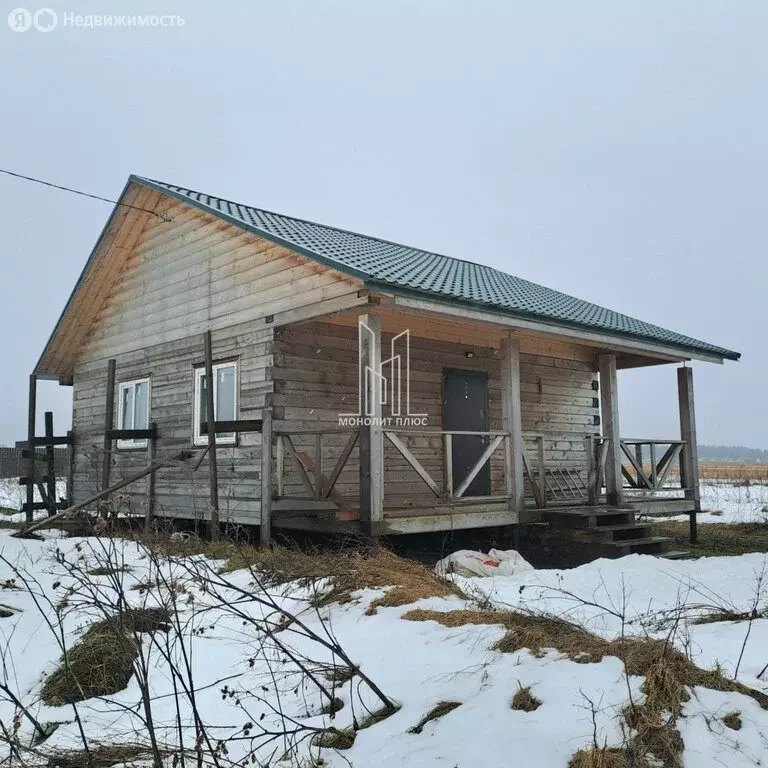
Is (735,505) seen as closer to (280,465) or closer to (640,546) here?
(640,546)

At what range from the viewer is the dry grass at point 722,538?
11578mm

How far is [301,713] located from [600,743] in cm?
175

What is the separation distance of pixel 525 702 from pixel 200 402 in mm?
9231

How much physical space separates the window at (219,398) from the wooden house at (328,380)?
0.11ft

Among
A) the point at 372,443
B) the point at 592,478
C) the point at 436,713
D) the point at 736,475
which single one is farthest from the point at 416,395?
the point at 736,475

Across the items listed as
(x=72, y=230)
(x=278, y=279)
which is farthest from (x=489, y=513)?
(x=72, y=230)

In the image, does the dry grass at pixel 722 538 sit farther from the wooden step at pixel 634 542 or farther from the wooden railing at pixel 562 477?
the wooden railing at pixel 562 477

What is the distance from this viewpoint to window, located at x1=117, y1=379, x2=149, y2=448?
1367cm

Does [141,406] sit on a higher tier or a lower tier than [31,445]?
higher

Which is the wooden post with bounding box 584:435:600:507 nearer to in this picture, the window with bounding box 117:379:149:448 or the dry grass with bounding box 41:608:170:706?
the window with bounding box 117:379:149:448

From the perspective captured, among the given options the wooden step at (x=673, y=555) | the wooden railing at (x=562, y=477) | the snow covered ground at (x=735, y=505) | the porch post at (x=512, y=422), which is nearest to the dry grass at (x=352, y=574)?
the porch post at (x=512, y=422)

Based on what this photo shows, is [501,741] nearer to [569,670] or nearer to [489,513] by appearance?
[569,670]

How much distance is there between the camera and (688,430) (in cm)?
1356

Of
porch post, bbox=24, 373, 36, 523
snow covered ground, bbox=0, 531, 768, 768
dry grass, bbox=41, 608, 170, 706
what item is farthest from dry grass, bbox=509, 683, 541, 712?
porch post, bbox=24, 373, 36, 523
